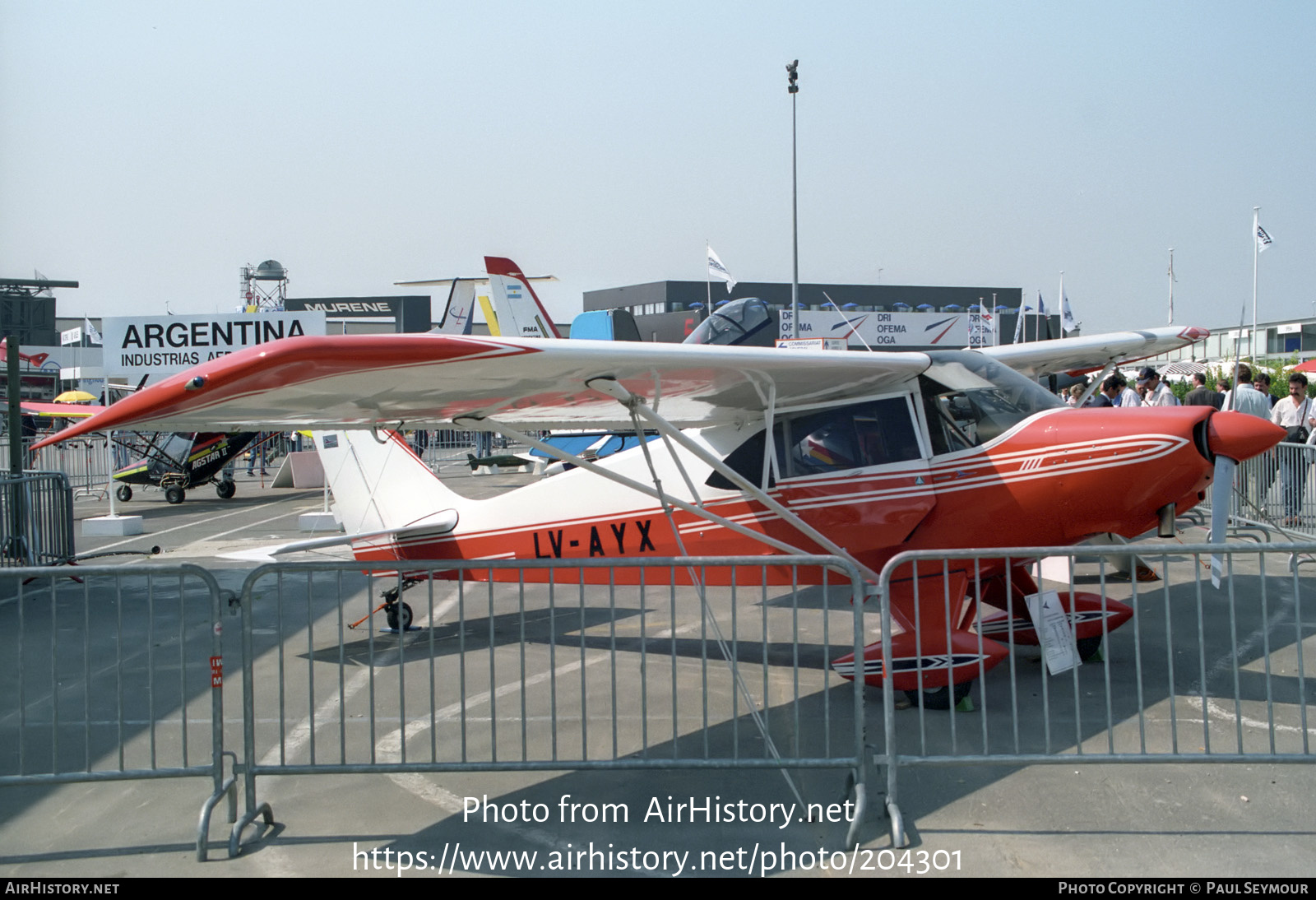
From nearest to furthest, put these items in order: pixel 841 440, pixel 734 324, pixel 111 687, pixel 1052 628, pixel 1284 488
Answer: pixel 1052 628
pixel 841 440
pixel 111 687
pixel 1284 488
pixel 734 324

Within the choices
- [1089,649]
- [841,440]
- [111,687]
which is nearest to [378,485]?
[111,687]

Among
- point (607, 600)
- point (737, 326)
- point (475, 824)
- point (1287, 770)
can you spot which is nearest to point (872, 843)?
point (475, 824)

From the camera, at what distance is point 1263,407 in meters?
11.7

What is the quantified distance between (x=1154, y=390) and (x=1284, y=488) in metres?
2.53

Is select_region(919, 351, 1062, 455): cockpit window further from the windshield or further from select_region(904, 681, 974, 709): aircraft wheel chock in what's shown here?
the windshield

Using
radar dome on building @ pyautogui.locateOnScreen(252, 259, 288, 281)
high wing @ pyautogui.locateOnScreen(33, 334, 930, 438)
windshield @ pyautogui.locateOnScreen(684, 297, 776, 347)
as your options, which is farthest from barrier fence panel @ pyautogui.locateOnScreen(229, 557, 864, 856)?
radar dome on building @ pyautogui.locateOnScreen(252, 259, 288, 281)

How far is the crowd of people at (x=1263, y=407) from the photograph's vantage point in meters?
10.7

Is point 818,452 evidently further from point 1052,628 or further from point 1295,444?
point 1295,444

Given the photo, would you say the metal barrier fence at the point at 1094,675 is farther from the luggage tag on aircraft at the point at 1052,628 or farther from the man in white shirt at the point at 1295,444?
the man in white shirt at the point at 1295,444

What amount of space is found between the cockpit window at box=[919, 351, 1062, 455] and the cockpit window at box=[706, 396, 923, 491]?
0.17 metres

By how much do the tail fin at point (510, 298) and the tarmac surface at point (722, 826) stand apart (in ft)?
64.7

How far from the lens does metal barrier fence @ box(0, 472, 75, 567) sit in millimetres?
9781
